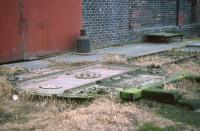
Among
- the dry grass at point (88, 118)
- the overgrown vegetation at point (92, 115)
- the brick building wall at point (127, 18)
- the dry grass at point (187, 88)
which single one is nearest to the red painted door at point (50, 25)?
the brick building wall at point (127, 18)

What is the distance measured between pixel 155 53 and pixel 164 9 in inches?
195

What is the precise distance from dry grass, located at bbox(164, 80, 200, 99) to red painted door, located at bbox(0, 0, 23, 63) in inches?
171

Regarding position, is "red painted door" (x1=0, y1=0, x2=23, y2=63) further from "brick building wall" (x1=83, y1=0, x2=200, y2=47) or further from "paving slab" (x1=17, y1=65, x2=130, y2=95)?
"brick building wall" (x1=83, y1=0, x2=200, y2=47)

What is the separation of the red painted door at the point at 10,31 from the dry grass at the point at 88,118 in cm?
410

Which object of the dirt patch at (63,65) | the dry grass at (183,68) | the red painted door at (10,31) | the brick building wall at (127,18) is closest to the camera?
the dry grass at (183,68)

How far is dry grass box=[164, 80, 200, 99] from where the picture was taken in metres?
7.22

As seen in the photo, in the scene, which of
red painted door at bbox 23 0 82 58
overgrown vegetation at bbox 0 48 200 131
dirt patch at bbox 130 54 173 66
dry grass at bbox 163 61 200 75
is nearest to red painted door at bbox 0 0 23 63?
red painted door at bbox 23 0 82 58

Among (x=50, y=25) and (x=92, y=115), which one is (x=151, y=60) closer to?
(x=50, y=25)


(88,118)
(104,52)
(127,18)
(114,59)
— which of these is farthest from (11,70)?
(127,18)

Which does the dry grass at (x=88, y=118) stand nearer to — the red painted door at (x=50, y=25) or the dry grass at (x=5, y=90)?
the dry grass at (x=5, y=90)

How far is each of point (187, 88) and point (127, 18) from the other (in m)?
7.26

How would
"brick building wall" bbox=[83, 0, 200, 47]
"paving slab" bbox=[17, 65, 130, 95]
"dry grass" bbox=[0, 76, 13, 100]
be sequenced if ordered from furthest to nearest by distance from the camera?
"brick building wall" bbox=[83, 0, 200, 47]
"paving slab" bbox=[17, 65, 130, 95]
"dry grass" bbox=[0, 76, 13, 100]

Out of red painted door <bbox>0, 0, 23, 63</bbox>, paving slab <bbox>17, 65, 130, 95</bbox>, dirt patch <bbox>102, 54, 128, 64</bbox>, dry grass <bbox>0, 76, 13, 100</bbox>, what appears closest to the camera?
dry grass <bbox>0, 76, 13, 100</bbox>

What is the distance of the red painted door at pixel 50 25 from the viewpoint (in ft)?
36.1
